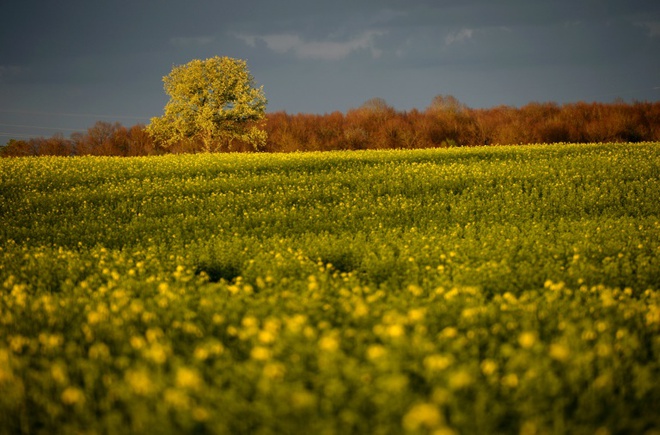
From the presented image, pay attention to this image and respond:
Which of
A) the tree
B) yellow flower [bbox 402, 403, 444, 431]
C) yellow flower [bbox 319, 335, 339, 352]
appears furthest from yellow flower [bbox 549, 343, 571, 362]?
the tree

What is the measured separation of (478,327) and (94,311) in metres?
5.18

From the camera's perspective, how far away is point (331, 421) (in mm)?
3578

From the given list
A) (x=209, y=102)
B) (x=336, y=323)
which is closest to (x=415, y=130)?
(x=209, y=102)

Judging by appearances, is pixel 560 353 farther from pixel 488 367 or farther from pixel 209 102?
pixel 209 102

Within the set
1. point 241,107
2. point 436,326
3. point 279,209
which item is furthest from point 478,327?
point 241,107

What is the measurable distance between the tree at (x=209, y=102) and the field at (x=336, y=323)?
32993mm

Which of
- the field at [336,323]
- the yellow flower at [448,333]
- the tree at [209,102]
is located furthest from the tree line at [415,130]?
the yellow flower at [448,333]

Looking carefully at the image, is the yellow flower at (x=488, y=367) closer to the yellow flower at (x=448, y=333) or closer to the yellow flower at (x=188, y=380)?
the yellow flower at (x=448, y=333)

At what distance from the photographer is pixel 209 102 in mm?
50062

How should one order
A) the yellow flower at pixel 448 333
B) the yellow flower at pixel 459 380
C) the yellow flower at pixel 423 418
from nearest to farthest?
the yellow flower at pixel 423 418, the yellow flower at pixel 459 380, the yellow flower at pixel 448 333

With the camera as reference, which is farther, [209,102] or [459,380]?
[209,102]

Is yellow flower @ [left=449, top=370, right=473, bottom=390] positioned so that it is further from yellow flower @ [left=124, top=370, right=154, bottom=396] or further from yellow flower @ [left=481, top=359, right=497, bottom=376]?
yellow flower @ [left=124, top=370, right=154, bottom=396]

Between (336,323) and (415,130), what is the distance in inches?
2872

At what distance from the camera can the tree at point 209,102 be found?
1943 inches
